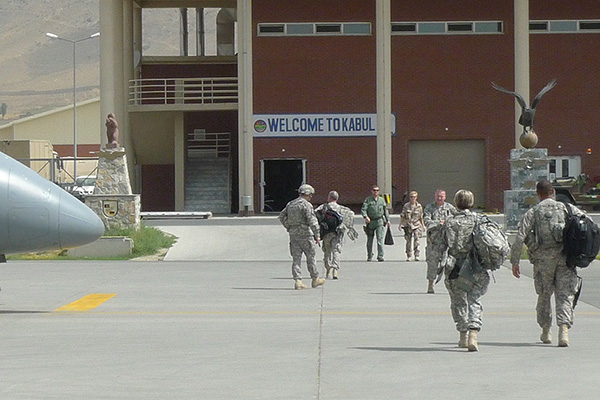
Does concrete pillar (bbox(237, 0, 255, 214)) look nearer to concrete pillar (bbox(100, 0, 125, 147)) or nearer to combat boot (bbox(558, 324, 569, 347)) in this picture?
concrete pillar (bbox(100, 0, 125, 147))

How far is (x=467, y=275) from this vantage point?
1227 cm

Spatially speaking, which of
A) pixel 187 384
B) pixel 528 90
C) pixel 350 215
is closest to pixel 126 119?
pixel 528 90

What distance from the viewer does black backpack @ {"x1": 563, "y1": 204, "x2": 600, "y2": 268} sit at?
1221cm

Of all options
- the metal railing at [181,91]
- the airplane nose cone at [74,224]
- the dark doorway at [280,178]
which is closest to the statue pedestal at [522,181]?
the airplane nose cone at [74,224]

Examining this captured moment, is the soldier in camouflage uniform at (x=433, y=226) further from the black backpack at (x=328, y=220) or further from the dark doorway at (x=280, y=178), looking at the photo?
the dark doorway at (x=280, y=178)

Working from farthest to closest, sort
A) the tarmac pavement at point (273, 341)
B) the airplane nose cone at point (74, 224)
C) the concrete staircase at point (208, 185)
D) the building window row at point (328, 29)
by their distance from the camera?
the concrete staircase at point (208, 185) < the building window row at point (328, 29) < the airplane nose cone at point (74, 224) < the tarmac pavement at point (273, 341)

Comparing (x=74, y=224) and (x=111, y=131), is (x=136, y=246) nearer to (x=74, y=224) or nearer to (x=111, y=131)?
(x=111, y=131)

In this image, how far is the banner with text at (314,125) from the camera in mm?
46344

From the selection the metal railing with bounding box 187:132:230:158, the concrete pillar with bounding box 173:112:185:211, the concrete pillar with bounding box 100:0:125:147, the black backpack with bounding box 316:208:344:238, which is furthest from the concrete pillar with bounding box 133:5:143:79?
the black backpack with bounding box 316:208:344:238

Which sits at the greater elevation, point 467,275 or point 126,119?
point 126,119

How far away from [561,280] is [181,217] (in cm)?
3288

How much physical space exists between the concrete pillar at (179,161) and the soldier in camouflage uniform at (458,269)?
1472 inches

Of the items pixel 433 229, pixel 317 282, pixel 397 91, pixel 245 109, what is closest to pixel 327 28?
pixel 397 91

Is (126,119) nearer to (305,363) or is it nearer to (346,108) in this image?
(346,108)
